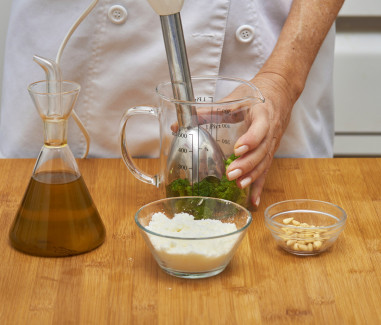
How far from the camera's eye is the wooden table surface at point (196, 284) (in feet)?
1.83

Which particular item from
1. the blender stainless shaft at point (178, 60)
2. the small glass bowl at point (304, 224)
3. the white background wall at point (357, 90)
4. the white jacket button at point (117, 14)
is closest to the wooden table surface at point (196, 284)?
the small glass bowl at point (304, 224)

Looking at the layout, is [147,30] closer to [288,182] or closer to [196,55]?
[196,55]

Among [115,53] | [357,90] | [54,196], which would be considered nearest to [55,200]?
[54,196]

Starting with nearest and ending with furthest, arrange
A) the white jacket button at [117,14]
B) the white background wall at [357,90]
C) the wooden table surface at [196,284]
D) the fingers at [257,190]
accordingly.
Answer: the wooden table surface at [196,284] < the fingers at [257,190] < the white jacket button at [117,14] < the white background wall at [357,90]

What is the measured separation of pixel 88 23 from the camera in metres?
0.94

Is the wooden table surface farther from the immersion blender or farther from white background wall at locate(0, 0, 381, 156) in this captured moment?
white background wall at locate(0, 0, 381, 156)

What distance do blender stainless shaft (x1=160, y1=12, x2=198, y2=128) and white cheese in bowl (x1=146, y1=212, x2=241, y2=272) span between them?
0.13m

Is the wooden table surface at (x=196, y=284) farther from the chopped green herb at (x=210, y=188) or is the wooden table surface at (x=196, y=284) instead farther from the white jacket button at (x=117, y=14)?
the white jacket button at (x=117, y=14)

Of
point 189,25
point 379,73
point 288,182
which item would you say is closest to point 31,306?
point 288,182

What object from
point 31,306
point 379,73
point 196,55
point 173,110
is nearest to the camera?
point 31,306

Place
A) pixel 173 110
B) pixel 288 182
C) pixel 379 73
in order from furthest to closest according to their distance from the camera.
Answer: pixel 379 73, pixel 288 182, pixel 173 110

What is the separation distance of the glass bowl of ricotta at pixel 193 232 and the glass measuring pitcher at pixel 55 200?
62mm

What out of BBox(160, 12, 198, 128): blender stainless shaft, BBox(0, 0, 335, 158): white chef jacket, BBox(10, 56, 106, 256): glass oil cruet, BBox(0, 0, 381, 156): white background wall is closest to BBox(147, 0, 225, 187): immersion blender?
BBox(160, 12, 198, 128): blender stainless shaft

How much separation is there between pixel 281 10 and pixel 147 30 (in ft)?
0.67
